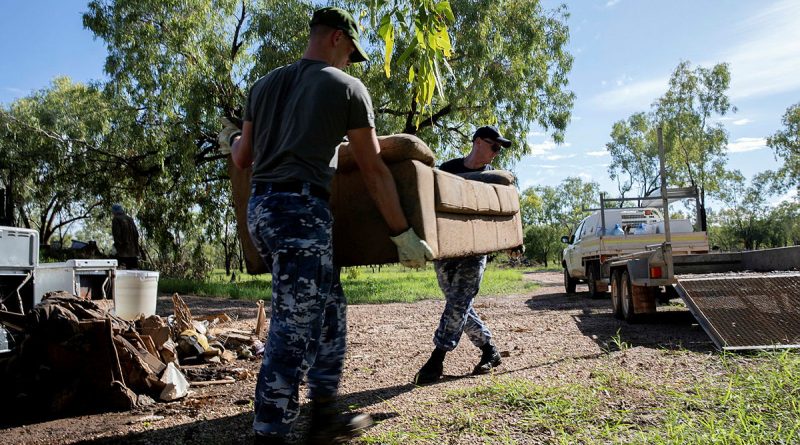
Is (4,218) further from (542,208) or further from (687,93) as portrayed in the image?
(542,208)

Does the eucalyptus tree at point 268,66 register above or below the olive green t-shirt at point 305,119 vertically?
above

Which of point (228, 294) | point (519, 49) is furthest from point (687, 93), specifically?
point (228, 294)

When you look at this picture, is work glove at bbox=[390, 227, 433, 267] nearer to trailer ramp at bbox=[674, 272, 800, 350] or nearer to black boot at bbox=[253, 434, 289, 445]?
black boot at bbox=[253, 434, 289, 445]

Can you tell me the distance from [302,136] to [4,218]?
21.5ft

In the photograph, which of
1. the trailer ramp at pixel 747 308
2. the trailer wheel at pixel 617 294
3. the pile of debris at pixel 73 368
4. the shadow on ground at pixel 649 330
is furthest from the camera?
the trailer wheel at pixel 617 294

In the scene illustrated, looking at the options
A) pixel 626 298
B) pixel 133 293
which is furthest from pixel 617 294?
pixel 133 293

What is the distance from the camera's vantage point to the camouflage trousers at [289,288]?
262 centimetres

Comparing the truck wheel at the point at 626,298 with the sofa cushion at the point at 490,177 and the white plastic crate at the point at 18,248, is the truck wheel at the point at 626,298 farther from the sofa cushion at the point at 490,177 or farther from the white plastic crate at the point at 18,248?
the white plastic crate at the point at 18,248

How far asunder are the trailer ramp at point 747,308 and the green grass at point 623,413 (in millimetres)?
875

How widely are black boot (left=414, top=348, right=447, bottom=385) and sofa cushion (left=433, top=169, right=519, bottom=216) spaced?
1161 mm

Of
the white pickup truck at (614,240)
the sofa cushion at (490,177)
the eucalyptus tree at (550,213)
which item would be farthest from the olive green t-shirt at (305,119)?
the eucalyptus tree at (550,213)

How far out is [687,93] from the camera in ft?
127

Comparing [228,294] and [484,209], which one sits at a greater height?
[484,209]

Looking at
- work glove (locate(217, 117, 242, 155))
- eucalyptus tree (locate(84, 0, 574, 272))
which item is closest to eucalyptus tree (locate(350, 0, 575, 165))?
eucalyptus tree (locate(84, 0, 574, 272))
